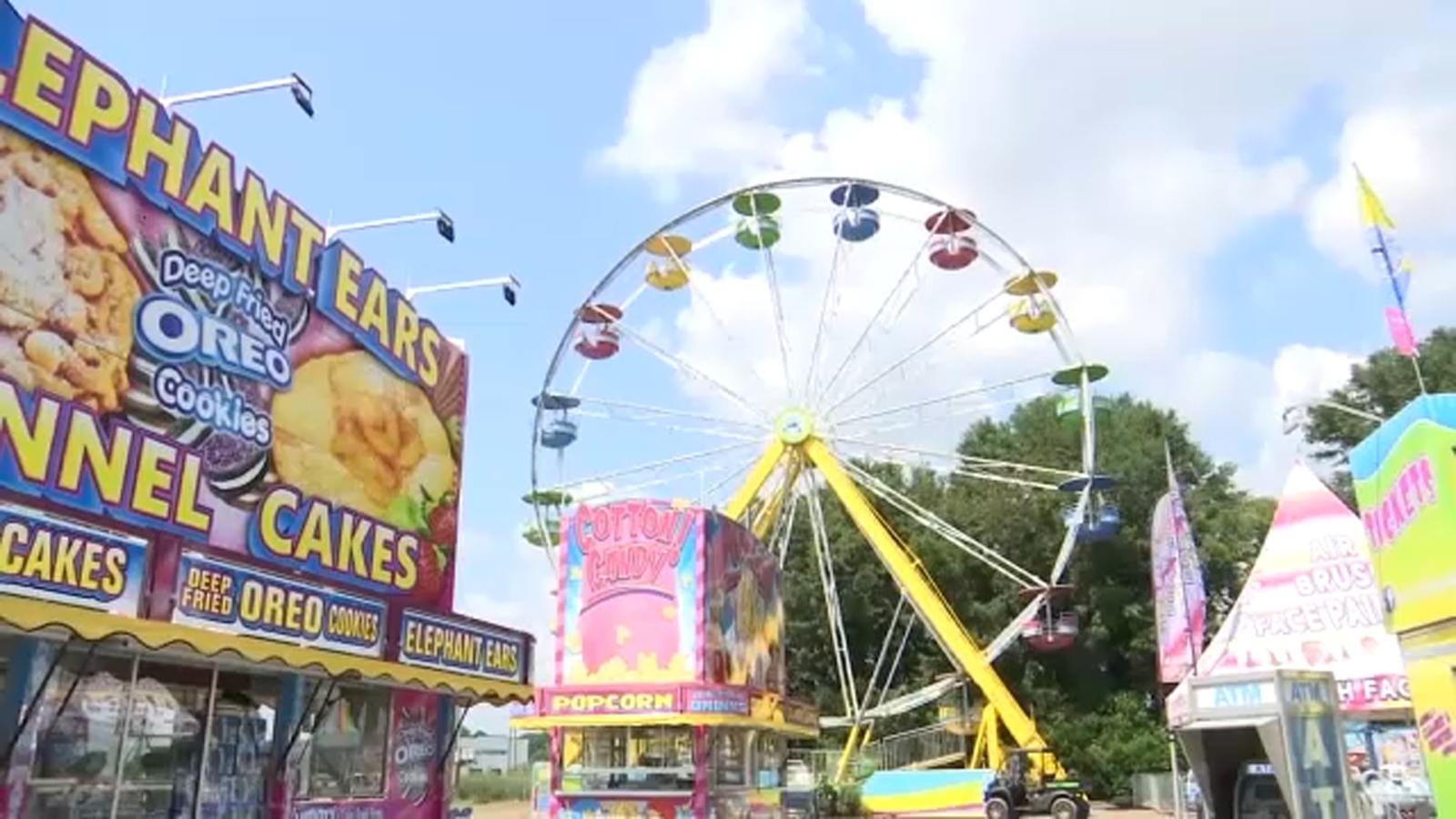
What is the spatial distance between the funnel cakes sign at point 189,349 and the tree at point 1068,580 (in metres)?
33.2

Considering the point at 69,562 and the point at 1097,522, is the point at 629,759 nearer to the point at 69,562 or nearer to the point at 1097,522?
the point at 69,562

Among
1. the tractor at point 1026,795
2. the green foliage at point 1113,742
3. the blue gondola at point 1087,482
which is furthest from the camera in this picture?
the green foliage at point 1113,742

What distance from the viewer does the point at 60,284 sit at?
8.97 meters

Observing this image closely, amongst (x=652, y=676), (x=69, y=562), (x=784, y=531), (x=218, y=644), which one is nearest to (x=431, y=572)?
(x=218, y=644)

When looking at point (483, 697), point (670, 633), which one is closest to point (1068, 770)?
point (670, 633)

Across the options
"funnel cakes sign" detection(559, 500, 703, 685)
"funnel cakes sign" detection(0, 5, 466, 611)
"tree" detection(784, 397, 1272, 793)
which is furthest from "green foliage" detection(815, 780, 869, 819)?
"funnel cakes sign" detection(0, 5, 466, 611)

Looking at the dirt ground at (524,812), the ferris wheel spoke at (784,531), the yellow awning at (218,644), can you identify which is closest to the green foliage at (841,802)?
the ferris wheel spoke at (784,531)

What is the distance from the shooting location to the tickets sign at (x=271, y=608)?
9.08 meters

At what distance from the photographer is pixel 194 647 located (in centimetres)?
862

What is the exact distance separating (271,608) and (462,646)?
10.2 feet

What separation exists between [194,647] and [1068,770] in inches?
1467

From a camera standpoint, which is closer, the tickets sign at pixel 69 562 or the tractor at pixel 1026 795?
the tickets sign at pixel 69 562

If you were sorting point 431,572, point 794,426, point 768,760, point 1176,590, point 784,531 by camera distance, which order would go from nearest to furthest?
point 431,572 < point 1176,590 < point 768,760 < point 794,426 < point 784,531

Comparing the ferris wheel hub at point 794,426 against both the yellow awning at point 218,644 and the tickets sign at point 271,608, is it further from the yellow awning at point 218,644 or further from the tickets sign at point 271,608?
the tickets sign at point 271,608
